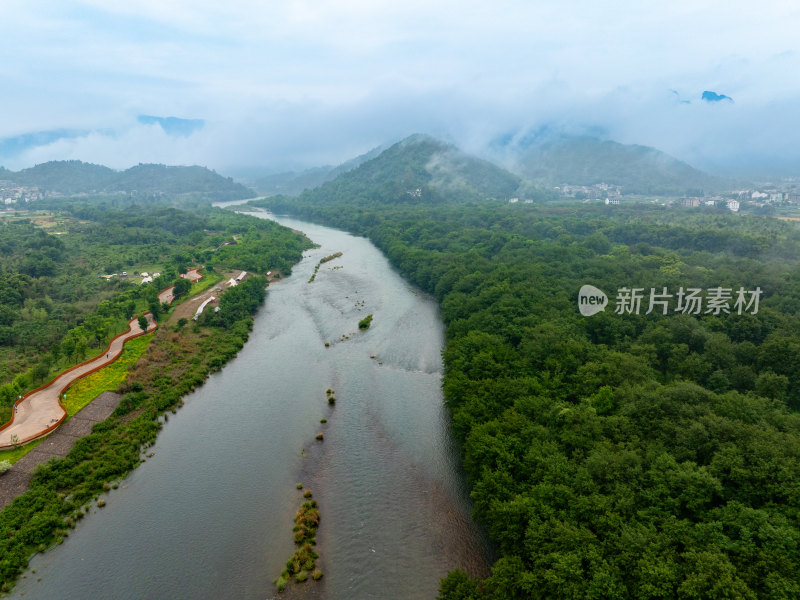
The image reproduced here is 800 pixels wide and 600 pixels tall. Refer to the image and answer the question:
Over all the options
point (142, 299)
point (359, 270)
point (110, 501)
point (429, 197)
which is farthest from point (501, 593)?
point (429, 197)

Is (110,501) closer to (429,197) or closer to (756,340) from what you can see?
(756,340)

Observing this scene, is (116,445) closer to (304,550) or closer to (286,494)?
(286,494)

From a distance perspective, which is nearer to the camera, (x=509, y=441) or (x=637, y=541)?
(x=637, y=541)

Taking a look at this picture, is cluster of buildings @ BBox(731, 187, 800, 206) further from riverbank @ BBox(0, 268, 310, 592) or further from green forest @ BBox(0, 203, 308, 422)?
riverbank @ BBox(0, 268, 310, 592)

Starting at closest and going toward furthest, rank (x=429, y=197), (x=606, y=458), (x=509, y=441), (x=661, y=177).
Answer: (x=606, y=458)
(x=509, y=441)
(x=429, y=197)
(x=661, y=177)

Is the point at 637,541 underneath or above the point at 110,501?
above

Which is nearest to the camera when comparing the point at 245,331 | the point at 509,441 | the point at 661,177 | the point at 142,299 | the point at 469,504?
the point at 509,441

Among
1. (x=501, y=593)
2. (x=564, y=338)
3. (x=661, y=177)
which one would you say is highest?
(x=661, y=177)

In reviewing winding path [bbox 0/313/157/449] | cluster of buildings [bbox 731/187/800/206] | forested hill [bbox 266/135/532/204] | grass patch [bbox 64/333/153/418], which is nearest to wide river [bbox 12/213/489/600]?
grass patch [bbox 64/333/153/418]
